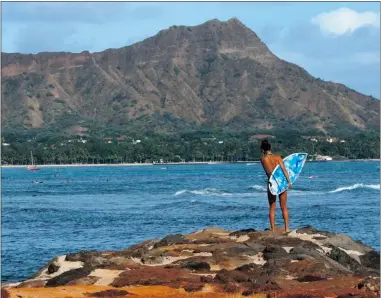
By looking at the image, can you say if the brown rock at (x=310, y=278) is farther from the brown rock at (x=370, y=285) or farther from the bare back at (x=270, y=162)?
the bare back at (x=270, y=162)

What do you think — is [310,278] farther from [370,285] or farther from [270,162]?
[270,162]

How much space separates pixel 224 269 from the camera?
21266mm

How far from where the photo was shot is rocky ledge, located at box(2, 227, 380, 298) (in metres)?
18.8

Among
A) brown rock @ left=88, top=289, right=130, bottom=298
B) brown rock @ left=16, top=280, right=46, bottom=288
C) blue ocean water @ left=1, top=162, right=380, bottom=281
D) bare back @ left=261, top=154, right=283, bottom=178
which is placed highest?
bare back @ left=261, top=154, right=283, bottom=178

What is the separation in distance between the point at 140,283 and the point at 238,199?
66.1 metres

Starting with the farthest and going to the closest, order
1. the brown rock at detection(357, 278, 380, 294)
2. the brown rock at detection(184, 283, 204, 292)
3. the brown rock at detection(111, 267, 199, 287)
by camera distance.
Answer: the brown rock at detection(111, 267, 199, 287)
the brown rock at detection(184, 283, 204, 292)
the brown rock at detection(357, 278, 380, 294)

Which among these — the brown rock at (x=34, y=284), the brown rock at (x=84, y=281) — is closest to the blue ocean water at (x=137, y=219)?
the brown rock at (x=34, y=284)

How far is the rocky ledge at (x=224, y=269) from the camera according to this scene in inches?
739

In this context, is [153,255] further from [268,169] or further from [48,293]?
[48,293]

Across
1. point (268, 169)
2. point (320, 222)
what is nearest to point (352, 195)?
point (320, 222)

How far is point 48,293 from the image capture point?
61.1 ft

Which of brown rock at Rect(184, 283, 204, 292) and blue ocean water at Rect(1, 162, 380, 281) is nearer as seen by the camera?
brown rock at Rect(184, 283, 204, 292)

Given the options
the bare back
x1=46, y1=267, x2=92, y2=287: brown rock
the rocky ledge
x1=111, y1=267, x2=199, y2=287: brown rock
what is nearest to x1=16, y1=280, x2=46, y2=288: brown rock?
the rocky ledge

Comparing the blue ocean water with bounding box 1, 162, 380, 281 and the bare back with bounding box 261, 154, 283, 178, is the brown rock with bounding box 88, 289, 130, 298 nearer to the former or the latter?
the bare back with bounding box 261, 154, 283, 178
